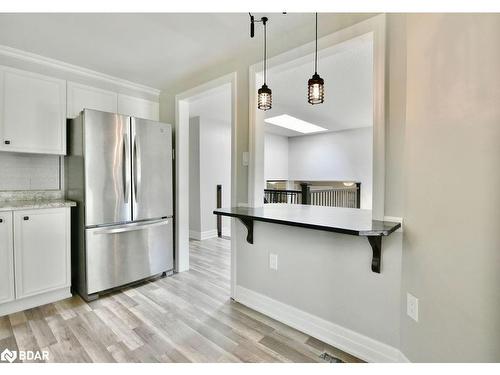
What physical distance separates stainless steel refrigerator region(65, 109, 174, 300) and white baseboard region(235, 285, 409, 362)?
1.21 meters

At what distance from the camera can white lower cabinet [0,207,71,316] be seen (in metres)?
2.09

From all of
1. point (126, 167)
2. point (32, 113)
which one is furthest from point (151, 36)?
point (32, 113)

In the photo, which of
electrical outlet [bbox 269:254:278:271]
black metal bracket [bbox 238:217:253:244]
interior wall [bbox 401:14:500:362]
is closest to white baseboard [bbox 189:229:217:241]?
black metal bracket [bbox 238:217:253:244]

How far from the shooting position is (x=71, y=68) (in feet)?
8.39

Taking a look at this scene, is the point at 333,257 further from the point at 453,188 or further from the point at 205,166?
the point at 205,166

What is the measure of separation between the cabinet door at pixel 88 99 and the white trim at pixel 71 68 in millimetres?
133

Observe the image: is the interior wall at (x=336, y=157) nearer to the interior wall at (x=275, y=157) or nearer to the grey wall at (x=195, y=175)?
the interior wall at (x=275, y=157)

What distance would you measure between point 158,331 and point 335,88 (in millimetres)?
3297

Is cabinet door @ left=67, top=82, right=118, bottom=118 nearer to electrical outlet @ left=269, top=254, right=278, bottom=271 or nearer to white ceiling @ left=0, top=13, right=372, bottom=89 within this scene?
white ceiling @ left=0, top=13, right=372, bottom=89

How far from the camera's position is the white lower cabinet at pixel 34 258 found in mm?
2088

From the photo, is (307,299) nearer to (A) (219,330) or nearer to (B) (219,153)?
(A) (219,330)

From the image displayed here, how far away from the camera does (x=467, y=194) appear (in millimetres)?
1152

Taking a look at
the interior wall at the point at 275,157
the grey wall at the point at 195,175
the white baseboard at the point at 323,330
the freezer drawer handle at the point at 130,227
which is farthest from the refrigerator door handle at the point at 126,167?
the interior wall at the point at 275,157
